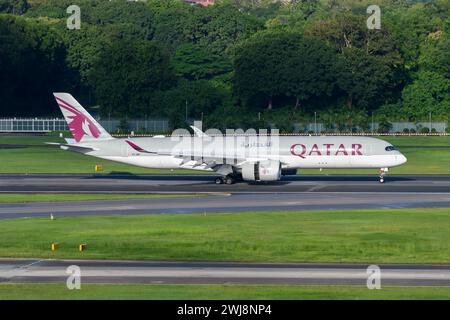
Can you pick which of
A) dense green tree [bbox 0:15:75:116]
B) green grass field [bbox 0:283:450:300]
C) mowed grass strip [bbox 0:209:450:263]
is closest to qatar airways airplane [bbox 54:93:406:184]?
mowed grass strip [bbox 0:209:450:263]

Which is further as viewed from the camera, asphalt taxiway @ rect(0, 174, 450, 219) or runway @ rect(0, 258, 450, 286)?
asphalt taxiway @ rect(0, 174, 450, 219)

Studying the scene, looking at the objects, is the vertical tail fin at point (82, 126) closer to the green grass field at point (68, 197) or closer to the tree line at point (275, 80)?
the green grass field at point (68, 197)

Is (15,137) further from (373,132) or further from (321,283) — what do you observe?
(321,283)

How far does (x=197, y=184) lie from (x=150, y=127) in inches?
3435

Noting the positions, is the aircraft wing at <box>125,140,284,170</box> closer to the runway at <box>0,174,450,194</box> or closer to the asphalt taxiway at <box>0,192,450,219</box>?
the runway at <box>0,174,450,194</box>

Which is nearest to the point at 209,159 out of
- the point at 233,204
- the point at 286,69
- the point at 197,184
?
the point at 197,184

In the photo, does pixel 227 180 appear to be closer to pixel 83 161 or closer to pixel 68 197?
pixel 68 197

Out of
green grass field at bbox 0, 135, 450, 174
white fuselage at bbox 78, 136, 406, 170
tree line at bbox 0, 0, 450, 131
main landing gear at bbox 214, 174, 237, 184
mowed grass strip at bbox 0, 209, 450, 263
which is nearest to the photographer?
mowed grass strip at bbox 0, 209, 450, 263

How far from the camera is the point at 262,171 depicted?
78.5 meters

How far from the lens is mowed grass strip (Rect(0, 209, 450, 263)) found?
45094mm

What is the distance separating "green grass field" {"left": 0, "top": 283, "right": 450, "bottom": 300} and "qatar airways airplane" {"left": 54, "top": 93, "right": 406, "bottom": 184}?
41789 millimetres

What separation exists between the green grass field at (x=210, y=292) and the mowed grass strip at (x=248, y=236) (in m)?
7.14

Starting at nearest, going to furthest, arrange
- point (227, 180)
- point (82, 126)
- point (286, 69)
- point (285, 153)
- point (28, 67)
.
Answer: point (285, 153) → point (227, 180) → point (82, 126) → point (286, 69) → point (28, 67)
